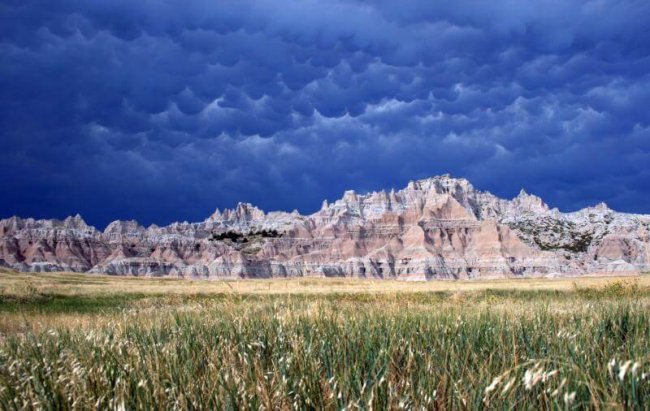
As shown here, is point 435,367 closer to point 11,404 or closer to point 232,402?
point 232,402

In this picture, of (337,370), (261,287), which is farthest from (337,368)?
(261,287)

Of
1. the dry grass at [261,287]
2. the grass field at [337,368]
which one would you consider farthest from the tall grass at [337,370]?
the dry grass at [261,287]

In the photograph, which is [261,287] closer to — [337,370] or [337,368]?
[337,368]

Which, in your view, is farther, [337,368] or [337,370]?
[337,368]

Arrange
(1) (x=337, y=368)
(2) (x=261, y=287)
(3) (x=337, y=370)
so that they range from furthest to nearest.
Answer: (2) (x=261, y=287)
(1) (x=337, y=368)
(3) (x=337, y=370)

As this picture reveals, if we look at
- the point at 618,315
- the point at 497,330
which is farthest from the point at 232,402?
the point at 618,315

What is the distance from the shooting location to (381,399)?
4.68 meters

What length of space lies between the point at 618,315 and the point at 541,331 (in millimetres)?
2848

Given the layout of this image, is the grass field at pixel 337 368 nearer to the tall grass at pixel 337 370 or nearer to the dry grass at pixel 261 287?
the tall grass at pixel 337 370

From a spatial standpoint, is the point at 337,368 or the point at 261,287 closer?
the point at 337,368

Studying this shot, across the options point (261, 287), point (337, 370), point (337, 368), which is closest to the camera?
point (337, 370)

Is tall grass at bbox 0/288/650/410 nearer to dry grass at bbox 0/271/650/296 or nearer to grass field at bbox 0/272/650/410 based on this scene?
grass field at bbox 0/272/650/410

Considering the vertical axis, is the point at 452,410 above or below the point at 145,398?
below

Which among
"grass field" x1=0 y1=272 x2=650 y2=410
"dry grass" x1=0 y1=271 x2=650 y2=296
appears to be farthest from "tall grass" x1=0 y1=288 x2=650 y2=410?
"dry grass" x1=0 y1=271 x2=650 y2=296
